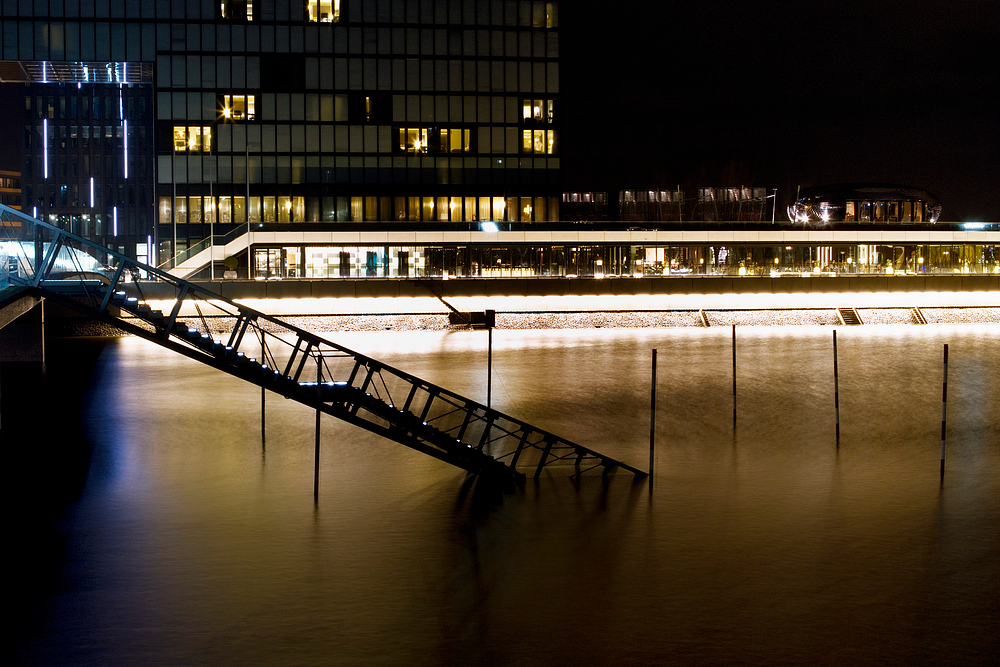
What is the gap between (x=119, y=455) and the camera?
89.0 feet

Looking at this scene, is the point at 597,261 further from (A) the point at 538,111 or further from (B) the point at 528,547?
(B) the point at 528,547

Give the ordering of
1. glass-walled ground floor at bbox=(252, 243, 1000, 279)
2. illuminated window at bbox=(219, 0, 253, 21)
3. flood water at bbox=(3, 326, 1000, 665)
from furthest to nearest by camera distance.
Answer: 1. illuminated window at bbox=(219, 0, 253, 21)
2. glass-walled ground floor at bbox=(252, 243, 1000, 279)
3. flood water at bbox=(3, 326, 1000, 665)

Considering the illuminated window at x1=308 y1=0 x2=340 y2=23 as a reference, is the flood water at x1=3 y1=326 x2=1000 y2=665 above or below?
below

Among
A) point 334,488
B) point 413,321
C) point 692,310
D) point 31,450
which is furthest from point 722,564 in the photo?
point 692,310

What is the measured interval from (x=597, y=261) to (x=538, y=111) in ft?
72.1

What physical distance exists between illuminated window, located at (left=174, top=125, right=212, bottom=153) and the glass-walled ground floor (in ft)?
55.4

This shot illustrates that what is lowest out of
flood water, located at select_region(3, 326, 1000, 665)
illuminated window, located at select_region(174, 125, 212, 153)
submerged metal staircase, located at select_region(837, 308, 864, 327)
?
flood water, located at select_region(3, 326, 1000, 665)

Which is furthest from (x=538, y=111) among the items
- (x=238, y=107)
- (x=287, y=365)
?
(x=287, y=365)

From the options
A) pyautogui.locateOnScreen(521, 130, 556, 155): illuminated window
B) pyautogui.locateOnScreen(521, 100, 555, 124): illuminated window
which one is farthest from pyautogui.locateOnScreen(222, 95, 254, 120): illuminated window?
pyautogui.locateOnScreen(521, 130, 556, 155): illuminated window

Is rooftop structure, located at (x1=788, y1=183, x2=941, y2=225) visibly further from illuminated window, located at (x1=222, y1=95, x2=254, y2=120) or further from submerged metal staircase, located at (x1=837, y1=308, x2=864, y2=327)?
illuminated window, located at (x1=222, y1=95, x2=254, y2=120)

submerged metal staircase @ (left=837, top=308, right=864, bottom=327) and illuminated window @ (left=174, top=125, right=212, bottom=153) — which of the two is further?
illuminated window @ (left=174, top=125, right=212, bottom=153)

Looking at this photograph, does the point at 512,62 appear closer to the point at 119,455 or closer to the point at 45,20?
the point at 45,20

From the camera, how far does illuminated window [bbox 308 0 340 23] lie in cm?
9094

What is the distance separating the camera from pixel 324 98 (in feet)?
302
